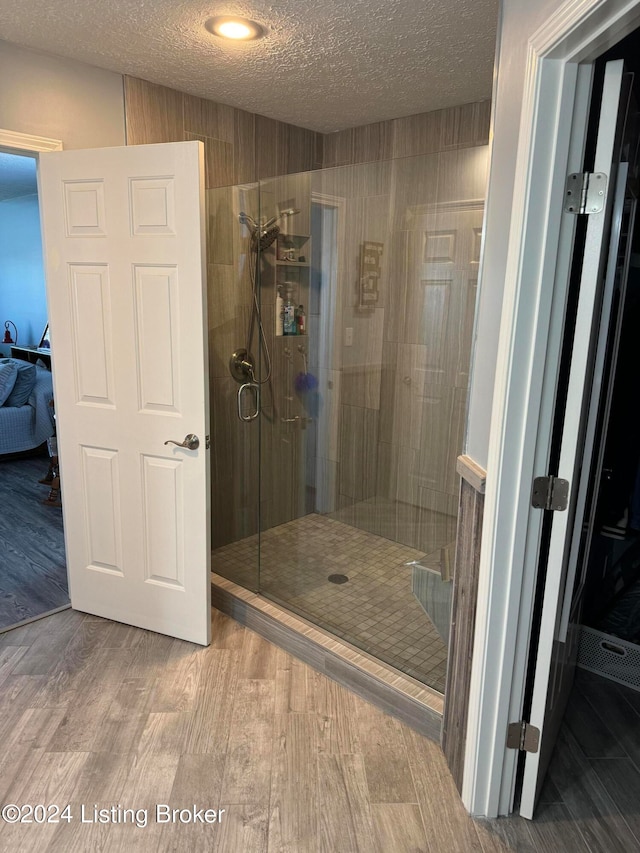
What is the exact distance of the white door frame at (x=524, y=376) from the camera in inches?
52.2

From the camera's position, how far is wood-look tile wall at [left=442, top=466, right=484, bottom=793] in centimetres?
176

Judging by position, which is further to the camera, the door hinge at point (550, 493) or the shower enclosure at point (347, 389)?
the shower enclosure at point (347, 389)

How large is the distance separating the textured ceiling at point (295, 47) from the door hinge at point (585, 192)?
3.15 ft

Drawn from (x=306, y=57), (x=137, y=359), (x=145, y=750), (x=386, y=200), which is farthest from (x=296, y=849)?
(x=306, y=57)

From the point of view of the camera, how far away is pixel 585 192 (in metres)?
1.40

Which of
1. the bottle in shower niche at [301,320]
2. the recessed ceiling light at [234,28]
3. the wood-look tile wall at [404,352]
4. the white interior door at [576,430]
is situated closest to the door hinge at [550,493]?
the white interior door at [576,430]

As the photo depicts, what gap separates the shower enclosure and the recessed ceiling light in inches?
21.3

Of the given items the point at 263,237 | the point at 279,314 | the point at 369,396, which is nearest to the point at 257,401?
the point at 279,314

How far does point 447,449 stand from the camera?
251cm

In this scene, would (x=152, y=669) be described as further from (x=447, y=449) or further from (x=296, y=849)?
(x=447, y=449)

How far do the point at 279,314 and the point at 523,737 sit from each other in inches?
75.2

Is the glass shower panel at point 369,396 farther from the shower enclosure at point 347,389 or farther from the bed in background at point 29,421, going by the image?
the bed in background at point 29,421

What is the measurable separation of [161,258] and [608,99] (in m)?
1.61

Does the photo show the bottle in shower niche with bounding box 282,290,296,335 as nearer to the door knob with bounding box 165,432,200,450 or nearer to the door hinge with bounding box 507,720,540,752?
the door knob with bounding box 165,432,200,450
